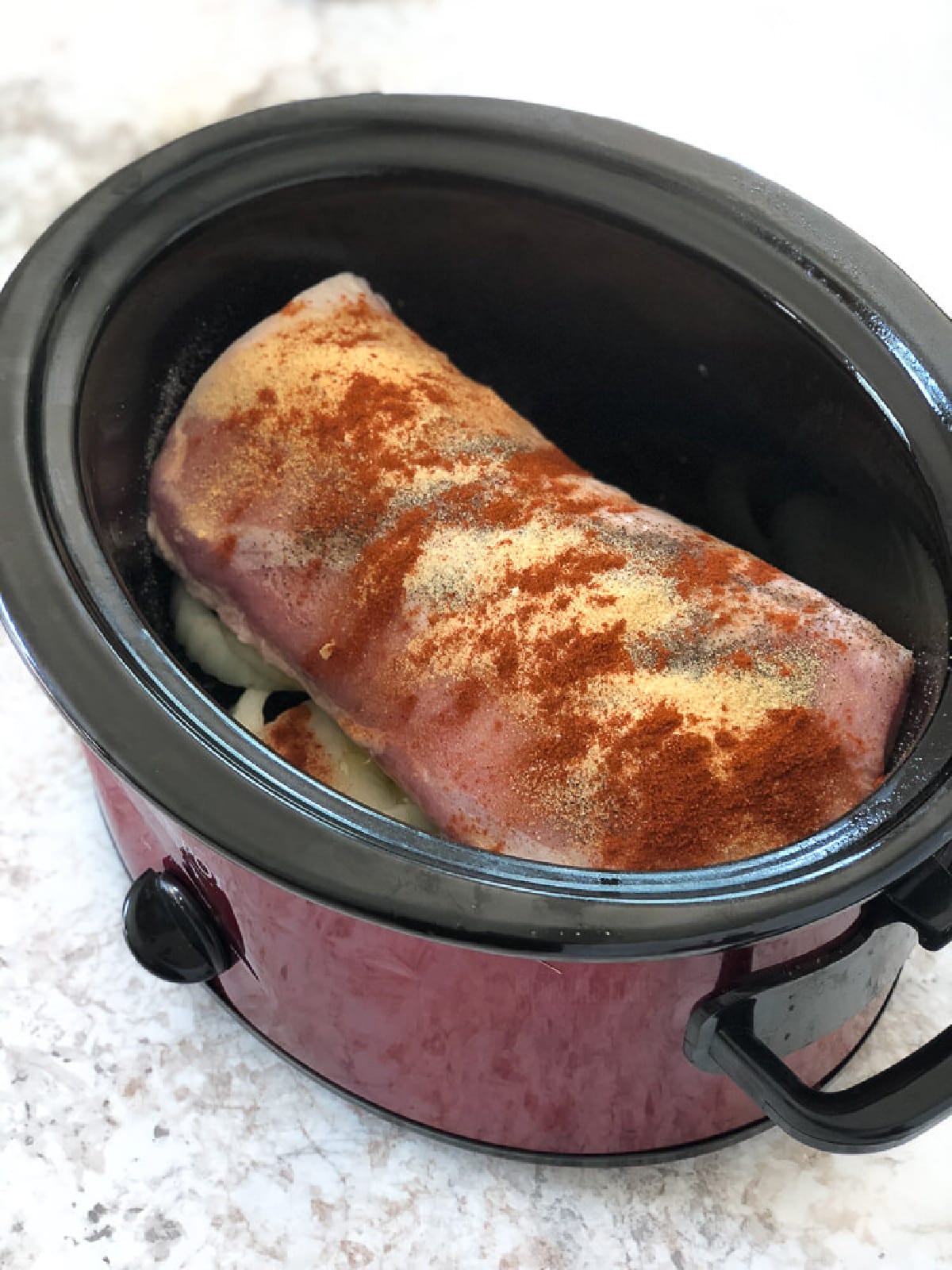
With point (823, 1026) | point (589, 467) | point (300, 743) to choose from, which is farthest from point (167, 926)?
point (589, 467)

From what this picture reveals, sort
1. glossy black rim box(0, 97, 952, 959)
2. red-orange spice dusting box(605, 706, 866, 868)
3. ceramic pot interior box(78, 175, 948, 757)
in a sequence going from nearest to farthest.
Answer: glossy black rim box(0, 97, 952, 959)
red-orange spice dusting box(605, 706, 866, 868)
ceramic pot interior box(78, 175, 948, 757)

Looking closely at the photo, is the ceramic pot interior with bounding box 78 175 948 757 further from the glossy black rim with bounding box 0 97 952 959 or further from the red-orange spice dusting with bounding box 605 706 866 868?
the red-orange spice dusting with bounding box 605 706 866 868

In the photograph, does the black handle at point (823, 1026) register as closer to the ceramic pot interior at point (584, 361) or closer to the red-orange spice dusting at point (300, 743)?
the ceramic pot interior at point (584, 361)

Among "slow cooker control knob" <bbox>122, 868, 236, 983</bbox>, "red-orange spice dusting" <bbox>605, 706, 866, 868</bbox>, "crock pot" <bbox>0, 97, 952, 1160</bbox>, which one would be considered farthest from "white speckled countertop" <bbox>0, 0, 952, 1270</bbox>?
"red-orange spice dusting" <bbox>605, 706, 866, 868</bbox>

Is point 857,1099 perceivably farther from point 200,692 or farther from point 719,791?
point 200,692

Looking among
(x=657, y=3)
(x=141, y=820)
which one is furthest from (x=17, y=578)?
(x=657, y=3)

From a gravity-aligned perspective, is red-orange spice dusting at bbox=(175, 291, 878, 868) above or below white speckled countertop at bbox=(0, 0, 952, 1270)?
above

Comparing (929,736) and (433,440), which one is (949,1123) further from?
(433,440)

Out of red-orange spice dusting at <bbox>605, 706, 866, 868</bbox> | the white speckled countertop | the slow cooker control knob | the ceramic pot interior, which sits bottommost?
the white speckled countertop
